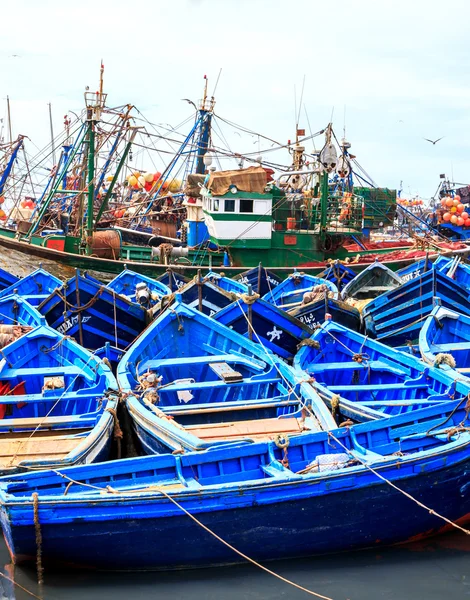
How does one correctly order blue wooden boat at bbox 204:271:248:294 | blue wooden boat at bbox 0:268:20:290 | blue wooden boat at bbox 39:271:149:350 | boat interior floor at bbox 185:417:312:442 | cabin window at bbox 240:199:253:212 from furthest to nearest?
cabin window at bbox 240:199:253:212 < blue wooden boat at bbox 0:268:20:290 < blue wooden boat at bbox 204:271:248:294 < blue wooden boat at bbox 39:271:149:350 < boat interior floor at bbox 185:417:312:442

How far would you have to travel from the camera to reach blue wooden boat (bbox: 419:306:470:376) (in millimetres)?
12931

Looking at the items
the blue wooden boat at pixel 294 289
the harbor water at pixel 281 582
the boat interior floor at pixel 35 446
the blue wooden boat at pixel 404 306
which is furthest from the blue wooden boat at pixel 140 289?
the harbor water at pixel 281 582

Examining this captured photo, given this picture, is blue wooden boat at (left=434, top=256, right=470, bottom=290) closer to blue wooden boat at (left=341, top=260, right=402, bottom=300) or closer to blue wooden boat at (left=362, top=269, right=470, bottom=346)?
blue wooden boat at (left=341, top=260, right=402, bottom=300)

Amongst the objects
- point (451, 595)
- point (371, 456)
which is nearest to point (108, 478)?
point (371, 456)

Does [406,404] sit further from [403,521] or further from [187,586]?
[187,586]

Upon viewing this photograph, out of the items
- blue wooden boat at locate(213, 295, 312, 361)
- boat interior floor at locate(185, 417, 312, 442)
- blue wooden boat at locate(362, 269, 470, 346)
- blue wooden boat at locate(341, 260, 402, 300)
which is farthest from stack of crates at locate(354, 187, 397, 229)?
boat interior floor at locate(185, 417, 312, 442)

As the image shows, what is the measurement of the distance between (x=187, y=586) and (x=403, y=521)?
9.22 feet

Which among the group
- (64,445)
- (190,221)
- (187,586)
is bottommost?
(187,586)

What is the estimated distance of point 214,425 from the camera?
10.6 m

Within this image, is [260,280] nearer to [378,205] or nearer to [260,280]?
[260,280]

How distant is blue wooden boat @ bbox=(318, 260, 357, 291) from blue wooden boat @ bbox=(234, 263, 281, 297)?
5.92 ft

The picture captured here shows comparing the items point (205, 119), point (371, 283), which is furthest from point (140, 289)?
point (205, 119)

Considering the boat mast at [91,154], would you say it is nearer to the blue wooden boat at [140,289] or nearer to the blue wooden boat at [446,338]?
the blue wooden boat at [140,289]

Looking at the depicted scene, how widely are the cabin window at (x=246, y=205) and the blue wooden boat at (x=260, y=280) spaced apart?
581 centimetres
